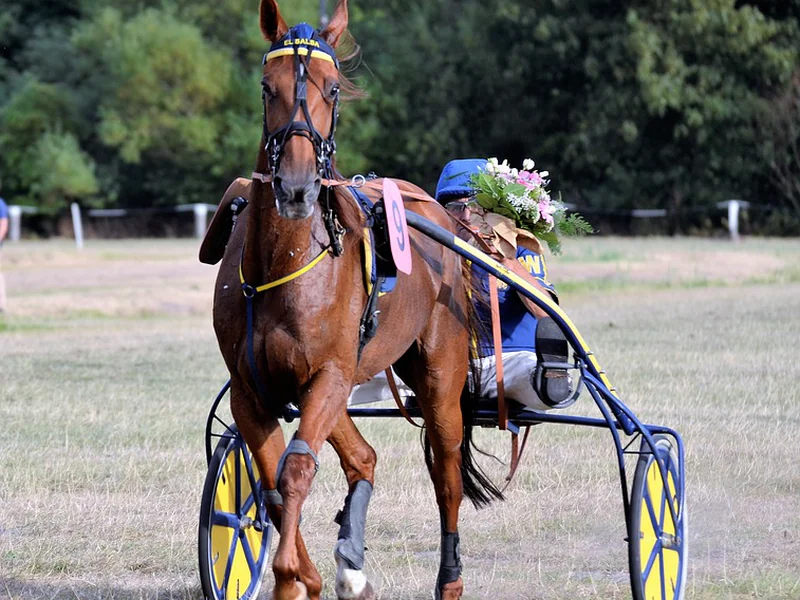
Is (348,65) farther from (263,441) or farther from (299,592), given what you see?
(299,592)

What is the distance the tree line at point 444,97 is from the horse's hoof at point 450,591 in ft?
87.0

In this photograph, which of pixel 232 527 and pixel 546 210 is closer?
pixel 232 527

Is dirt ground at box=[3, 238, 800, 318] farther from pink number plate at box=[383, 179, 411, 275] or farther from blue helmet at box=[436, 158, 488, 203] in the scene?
pink number plate at box=[383, 179, 411, 275]

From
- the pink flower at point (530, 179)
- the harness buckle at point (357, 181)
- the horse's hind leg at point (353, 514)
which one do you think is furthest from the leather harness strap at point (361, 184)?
the horse's hind leg at point (353, 514)

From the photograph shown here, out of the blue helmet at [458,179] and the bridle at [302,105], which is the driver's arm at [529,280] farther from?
the bridle at [302,105]

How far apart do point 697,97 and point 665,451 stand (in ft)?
94.4

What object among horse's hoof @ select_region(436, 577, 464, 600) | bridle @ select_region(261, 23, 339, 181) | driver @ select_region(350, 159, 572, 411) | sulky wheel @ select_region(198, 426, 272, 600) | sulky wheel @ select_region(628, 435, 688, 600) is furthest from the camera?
driver @ select_region(350, 159, 572, 411)

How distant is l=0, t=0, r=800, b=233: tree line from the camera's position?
3234 centimetres

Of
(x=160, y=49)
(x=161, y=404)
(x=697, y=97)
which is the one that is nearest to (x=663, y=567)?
(x=161, y=404)

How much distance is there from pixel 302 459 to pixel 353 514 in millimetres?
658

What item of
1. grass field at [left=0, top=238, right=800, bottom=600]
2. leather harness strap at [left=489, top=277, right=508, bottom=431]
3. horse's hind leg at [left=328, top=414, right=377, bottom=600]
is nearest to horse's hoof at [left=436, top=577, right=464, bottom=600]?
grass field at [left=0, top=238, right=800, bottom=600]

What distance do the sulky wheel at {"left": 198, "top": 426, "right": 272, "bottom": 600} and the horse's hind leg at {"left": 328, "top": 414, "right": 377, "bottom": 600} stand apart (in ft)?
1.16

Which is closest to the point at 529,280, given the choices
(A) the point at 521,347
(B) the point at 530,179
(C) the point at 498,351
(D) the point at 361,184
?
(C) the point at 498,351

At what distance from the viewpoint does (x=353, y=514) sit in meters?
4.31
